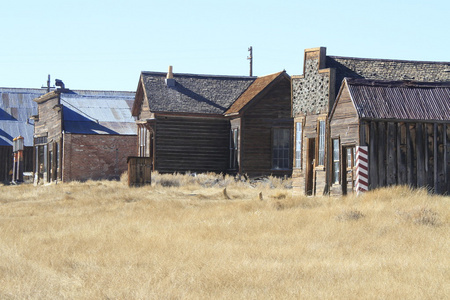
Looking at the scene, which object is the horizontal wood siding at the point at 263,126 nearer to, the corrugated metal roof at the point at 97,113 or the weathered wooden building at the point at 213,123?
the weathered wooden building at the point at 213,123

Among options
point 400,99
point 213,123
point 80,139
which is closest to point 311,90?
point 400,99

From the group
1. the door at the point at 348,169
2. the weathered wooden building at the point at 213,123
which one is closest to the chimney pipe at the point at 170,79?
the weathered wooden building at the point at 213,123

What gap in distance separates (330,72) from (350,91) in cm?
189

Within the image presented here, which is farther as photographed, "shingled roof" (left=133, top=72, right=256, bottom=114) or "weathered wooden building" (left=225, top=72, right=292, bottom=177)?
"shingled roof" (left=133, top=72, right=256, bottom=114)

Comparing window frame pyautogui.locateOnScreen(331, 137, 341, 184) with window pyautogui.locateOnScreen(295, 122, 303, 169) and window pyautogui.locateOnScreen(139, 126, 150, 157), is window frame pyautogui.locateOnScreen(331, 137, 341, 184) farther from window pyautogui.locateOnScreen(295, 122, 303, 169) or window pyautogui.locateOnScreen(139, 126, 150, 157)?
window pyautogui.locateOnScreen(139, 126, 150, 157)

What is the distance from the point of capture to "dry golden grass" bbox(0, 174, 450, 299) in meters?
8.94

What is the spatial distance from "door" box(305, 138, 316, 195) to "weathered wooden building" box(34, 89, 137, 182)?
1541 cm

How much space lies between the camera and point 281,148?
108ft

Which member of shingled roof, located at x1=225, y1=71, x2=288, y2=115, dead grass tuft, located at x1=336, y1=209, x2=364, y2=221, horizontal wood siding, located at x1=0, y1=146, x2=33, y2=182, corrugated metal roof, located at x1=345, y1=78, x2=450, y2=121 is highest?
shingled roof, located at x1=225, y1=71, x2=288, y2=115

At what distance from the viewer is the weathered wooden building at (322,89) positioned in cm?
2270

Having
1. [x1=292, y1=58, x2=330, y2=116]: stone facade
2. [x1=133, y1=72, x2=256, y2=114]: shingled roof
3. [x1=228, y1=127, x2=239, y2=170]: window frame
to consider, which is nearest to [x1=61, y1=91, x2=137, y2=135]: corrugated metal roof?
[x1=133, y1=72, x2=256, y2=114]: shingled roof

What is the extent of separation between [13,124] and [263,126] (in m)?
19.4

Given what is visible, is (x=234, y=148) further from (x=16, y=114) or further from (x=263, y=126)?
(x=16, y=114)

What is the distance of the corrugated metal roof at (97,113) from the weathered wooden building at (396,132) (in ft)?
63.9
